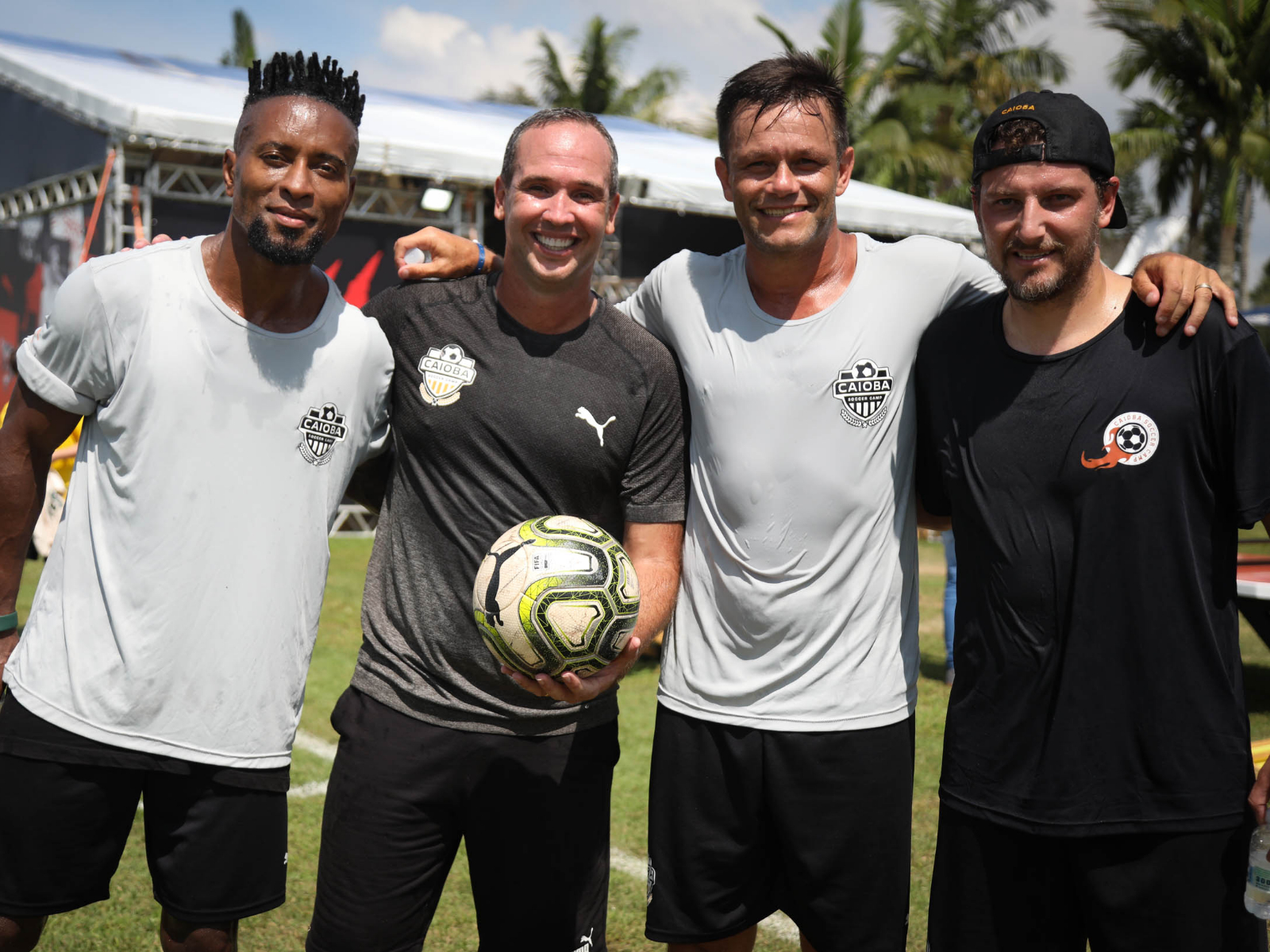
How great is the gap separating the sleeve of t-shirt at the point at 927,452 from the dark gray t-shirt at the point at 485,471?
70cm

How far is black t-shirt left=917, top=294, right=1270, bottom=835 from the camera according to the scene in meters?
2.74

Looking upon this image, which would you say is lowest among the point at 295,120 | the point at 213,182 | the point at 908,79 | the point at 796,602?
the point at 796,602

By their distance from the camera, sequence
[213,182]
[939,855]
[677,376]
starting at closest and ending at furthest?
[939,855], [677,376], [213,182]

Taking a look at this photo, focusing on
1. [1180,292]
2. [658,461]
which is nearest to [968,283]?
[1180,292]

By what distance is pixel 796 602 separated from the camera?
3.20 m

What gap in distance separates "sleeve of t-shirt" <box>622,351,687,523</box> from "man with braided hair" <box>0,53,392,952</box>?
2.66 feet

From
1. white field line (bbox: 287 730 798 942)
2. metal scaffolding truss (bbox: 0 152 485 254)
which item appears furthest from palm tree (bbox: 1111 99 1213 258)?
white field line (bbox: 287 730 798 942)

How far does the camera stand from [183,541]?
2.96m

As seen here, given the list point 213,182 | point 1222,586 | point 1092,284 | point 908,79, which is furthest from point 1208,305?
point 908,79

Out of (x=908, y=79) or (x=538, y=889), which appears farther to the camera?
(x=908, y=79)

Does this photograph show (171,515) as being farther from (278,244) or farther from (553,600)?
(553,600)

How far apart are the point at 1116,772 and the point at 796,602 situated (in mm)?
915

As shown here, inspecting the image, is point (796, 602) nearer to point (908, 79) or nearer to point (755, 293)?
point (755, 293)

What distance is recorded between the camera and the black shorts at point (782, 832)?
323 centimetres
